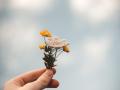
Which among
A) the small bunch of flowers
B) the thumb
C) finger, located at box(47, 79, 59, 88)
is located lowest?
finger, located at box(47, 79, 59, 88)

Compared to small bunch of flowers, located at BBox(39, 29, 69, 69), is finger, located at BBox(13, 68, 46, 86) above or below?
below

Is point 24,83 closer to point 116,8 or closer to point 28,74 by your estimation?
point 28,74

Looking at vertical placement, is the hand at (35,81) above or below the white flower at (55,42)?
below

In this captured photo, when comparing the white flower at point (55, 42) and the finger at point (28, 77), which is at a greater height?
the white flower at point (55, 42)

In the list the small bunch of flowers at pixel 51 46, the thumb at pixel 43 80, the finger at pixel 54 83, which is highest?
the small bunch of flowers at pixel 51 46

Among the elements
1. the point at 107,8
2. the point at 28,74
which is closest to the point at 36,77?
the point at 28,74

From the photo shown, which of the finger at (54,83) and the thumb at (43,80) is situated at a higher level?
the thumb at (43,80)
